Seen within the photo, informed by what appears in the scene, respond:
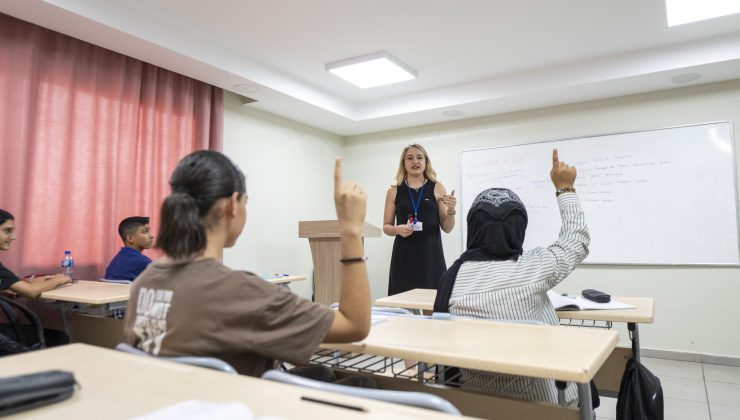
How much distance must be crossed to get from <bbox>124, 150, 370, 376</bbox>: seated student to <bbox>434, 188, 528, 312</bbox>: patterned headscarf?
2.36ft

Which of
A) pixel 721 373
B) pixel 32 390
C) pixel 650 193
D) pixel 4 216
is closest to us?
pixel 32 390

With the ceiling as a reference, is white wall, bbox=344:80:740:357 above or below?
below

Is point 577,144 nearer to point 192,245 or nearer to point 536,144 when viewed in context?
point 536,144

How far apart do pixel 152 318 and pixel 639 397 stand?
175 centimetres

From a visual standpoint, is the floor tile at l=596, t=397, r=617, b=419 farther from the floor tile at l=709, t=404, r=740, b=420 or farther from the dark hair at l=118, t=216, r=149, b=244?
the dark hair at l=118, t=216, r=149, b=244

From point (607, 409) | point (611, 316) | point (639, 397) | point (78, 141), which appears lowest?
point (607, 409)

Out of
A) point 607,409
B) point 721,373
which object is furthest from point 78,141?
point 721,373

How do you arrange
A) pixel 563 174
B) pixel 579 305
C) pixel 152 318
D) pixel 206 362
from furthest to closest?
pixel 579 305 < pixel 563 174 < pixel 152 318 < pixel 206 362

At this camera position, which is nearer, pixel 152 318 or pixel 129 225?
pixel 152 318

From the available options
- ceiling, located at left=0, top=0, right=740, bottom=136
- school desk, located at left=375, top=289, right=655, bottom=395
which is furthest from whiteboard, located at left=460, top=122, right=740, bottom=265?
school desk, located at left=375, top=289, right=655, bottom=395

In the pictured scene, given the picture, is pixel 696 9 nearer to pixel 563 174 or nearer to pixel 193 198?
pixel 563 174

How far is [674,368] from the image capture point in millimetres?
3750

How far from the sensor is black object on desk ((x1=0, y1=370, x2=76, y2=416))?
0.69 m

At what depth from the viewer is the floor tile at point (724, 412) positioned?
2.69 metres
